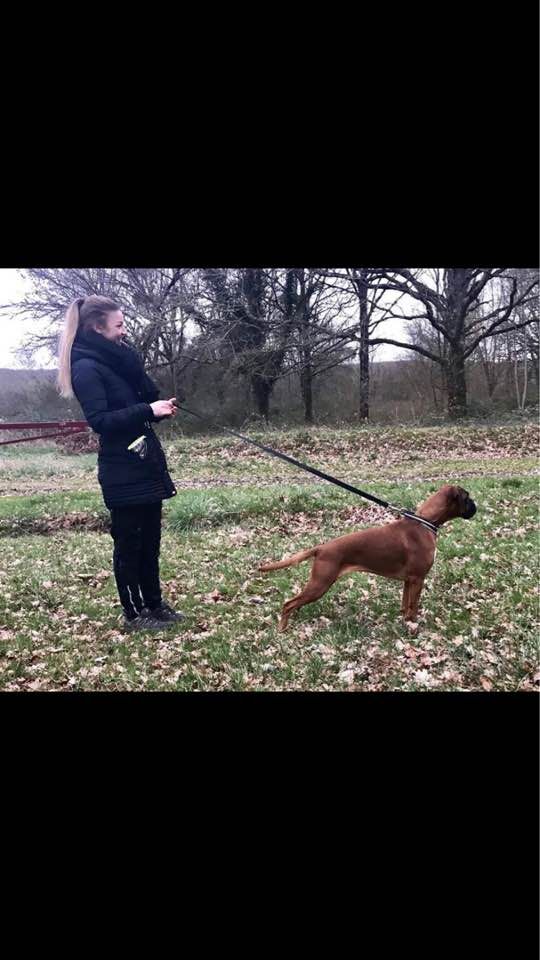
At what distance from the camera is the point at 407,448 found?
495 centimetres

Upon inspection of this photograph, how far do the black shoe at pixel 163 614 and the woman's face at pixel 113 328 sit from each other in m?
1.74

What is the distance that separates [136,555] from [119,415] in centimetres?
92

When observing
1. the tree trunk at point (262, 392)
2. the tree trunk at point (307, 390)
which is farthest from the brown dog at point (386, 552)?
the tree trunk at point (307, 390)

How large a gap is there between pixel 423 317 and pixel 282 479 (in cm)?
200

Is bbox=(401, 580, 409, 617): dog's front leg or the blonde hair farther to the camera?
bbox=(401, 580, 409, 617): dog's front leg

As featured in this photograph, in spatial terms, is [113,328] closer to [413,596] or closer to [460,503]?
[460,503]

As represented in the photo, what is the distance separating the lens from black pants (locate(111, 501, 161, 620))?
10.8 feet

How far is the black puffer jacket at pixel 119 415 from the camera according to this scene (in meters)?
3.04

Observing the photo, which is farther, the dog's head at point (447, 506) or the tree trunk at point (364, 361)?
the tree trunk at point (364, 361)

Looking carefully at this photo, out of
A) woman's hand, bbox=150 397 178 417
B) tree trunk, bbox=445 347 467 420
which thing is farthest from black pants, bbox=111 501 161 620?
tree trunk, bbox=445 347 467 420

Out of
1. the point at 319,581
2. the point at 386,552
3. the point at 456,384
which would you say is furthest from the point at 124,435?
the point at 456,384

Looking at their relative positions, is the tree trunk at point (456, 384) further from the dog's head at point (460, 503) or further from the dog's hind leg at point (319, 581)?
the dog's hind leg at point (319, 581)

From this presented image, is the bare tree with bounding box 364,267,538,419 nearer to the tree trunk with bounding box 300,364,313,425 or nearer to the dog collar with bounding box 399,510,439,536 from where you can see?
the tree trunk with bounding box 300,364,313,425

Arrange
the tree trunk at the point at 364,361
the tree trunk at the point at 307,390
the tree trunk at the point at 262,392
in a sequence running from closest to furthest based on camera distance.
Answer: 1. the tree trunk at the point at 262,392
2. the tree trunk at the point at 307,390
3. the tree trunk at the point at 364,361
